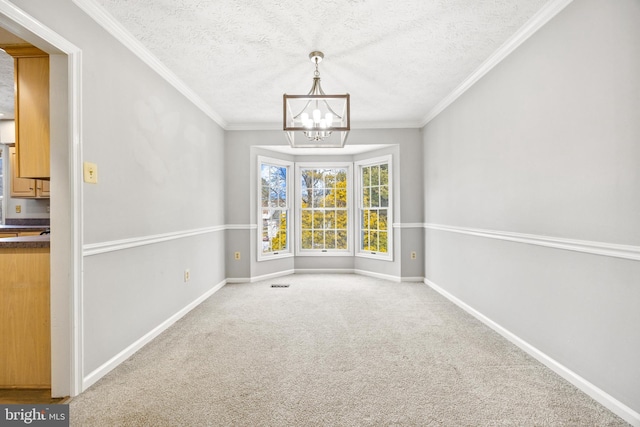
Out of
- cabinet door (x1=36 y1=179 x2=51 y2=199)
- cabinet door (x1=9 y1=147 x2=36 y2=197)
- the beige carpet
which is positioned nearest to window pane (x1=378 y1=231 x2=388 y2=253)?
the beige carpet

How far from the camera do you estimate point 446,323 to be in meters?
3.07

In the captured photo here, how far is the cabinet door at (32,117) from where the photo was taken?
6.70ft

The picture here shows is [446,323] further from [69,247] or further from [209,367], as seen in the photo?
[69,247]

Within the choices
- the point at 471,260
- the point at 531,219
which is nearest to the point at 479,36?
the point at 531,219

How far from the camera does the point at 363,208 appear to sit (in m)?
5.54

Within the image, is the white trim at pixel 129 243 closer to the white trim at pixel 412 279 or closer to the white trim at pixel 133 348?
the white trim at pixel 133 348

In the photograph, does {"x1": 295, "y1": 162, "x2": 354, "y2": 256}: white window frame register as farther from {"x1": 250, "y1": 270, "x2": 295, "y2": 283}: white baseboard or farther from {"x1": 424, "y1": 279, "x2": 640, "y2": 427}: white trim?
{"x1": 424, "y1": 279, "x2": 640, "y2": 427}: white trim

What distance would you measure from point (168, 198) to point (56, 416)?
189 cm

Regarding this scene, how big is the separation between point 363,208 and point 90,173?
4183mm

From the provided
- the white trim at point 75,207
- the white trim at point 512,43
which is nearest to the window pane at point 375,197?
the white trim at point 512,43

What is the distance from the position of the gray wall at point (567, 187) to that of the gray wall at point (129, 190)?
3.12 metres

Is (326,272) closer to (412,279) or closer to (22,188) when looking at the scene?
(412,279)

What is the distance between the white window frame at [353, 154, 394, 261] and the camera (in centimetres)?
508

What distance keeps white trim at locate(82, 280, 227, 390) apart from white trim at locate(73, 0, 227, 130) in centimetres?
236
